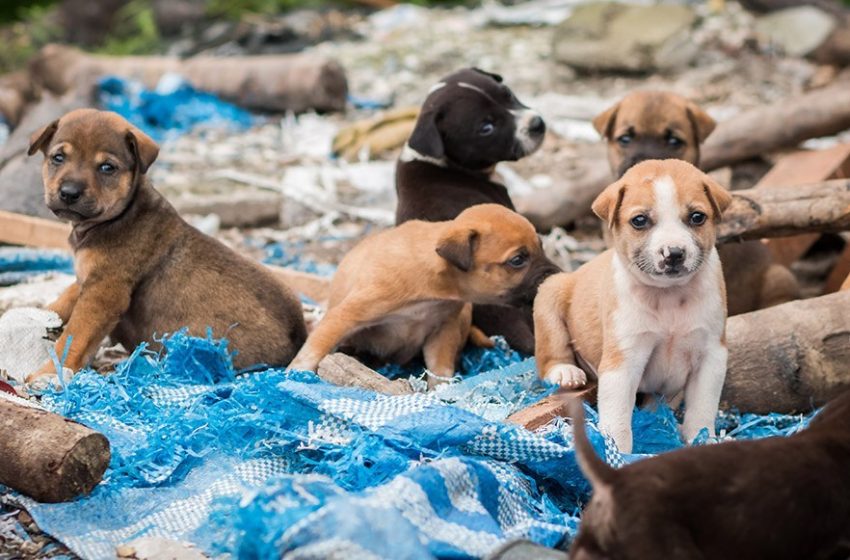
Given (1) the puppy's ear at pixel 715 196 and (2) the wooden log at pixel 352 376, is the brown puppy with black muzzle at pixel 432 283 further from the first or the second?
(1) the puppy's ear at pixel 715 196

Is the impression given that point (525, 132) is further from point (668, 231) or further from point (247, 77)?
point (247, 77)

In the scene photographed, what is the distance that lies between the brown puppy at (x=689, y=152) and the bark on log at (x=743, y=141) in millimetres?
1675

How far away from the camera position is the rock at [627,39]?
45.1 feet

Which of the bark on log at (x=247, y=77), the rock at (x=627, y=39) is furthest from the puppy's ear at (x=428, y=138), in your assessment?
the rock at (x=627, y=39)

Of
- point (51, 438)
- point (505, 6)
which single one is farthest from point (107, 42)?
point (51, 438)

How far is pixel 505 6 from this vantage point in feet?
59.4

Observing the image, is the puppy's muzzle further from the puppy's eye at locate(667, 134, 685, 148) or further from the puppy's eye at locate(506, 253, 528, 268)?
the puppy's eye at locate(667, 134, 685, 148)

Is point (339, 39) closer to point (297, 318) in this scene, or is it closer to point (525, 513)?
point (297, 318)

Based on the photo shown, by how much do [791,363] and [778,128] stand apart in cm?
371

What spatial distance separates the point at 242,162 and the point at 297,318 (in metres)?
5.43

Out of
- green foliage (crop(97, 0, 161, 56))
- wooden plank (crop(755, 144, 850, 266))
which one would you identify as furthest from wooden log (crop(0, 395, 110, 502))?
green foliage (crop(97, 0, 161, 56))

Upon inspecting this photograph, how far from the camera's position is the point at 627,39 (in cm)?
1398

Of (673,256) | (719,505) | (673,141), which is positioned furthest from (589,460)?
(673,141)

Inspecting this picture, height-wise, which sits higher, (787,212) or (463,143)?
(463,143)
